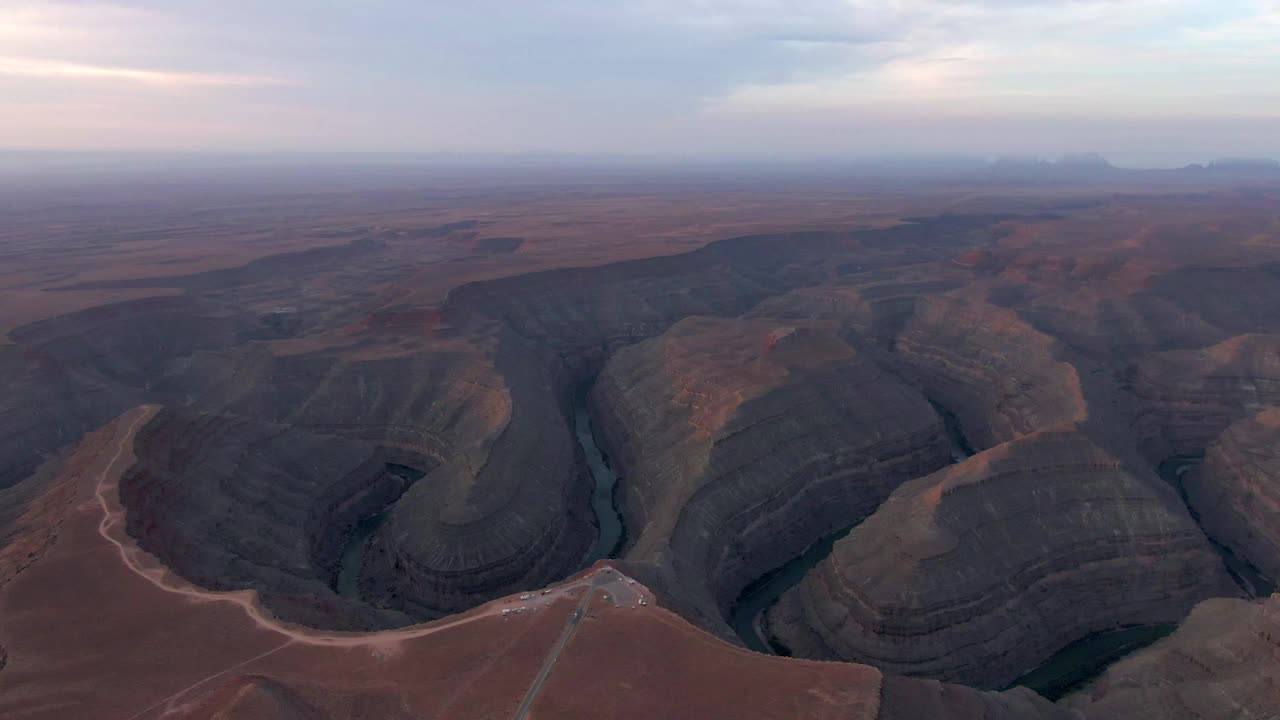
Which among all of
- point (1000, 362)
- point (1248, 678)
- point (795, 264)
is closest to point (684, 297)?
point (795, 264)

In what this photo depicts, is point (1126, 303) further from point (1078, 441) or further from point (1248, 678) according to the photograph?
point (1248, 678)

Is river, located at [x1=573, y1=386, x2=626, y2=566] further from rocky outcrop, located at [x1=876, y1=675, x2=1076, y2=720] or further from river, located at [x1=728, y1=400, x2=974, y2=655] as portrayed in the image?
rocky outcrop, located at [x1=876, y1=675, x2=1076, y2=720]

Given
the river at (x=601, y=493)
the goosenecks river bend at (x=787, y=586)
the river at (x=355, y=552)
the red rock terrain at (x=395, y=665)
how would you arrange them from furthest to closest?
the river at (x=601, y=493)
the river at (x=355, y=552)
the goosenecks river bend at (x=787, y=586)
the red rock terrain at (x=395, y=665)

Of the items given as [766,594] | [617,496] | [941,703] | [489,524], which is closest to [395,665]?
[489,524]

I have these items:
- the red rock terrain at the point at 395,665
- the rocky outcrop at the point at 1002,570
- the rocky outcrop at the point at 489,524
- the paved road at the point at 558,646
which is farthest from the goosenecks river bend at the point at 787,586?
the paved road at the point at 558,646

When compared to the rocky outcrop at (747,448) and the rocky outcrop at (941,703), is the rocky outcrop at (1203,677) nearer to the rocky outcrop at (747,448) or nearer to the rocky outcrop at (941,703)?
the rocky outcrop at (941,703)
